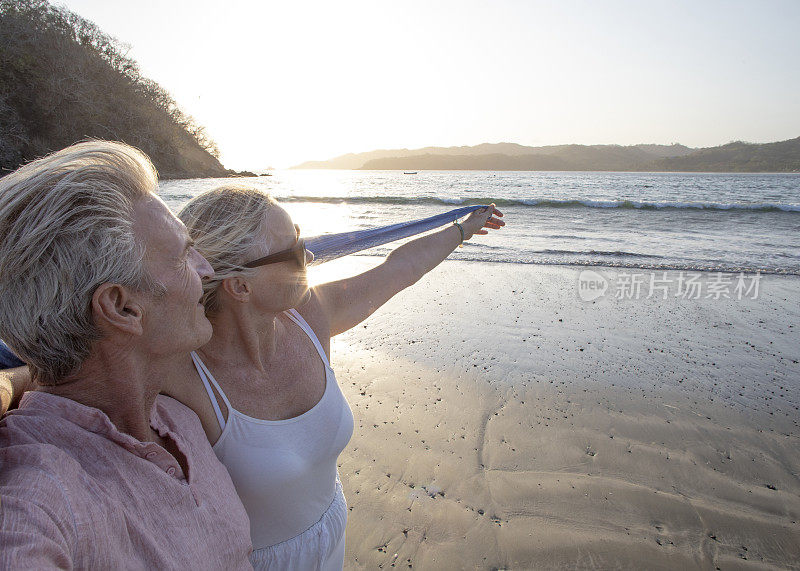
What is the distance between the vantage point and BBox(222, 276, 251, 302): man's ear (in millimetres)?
1429

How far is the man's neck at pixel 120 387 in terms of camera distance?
956 mm

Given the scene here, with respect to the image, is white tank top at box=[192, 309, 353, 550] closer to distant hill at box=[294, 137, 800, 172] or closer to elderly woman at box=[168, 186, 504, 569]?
elderly woman at box=[168, 186, 504, 569]

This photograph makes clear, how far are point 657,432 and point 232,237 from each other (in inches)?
126

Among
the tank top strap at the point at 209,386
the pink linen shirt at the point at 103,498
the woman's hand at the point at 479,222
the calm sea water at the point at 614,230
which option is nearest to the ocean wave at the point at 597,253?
the calm sea water at the point at 614,230

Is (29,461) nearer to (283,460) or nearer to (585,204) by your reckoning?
(283,460)

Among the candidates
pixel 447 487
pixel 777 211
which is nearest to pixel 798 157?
pixel 777 211

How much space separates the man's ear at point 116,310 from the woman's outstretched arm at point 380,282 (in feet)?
2.96

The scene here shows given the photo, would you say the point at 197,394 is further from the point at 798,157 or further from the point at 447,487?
the point at 798,157

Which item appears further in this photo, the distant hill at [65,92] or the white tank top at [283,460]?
the distant hill at [65,92]

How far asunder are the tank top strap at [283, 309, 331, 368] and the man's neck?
62 cm

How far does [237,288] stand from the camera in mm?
1443

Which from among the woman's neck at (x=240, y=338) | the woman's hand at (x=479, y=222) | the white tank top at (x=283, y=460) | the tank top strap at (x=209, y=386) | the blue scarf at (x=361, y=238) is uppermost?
the woman's hand at (x=479, y=222)

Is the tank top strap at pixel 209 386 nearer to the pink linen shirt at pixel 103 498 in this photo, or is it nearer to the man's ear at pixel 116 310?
the pink linen shirt at pixel 103 498

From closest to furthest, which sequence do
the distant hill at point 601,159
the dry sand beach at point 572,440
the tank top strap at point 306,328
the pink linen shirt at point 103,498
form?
1. the pink linen shirt at point 103,498
2. the tank top strap at point 306,328
3. the dry sand beach at point 572,440
4. the distant hill at point 601,159
